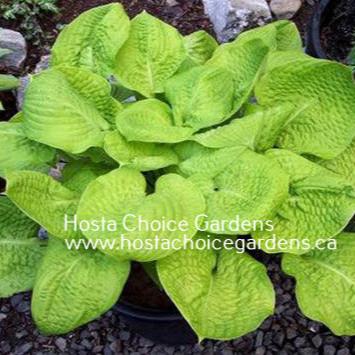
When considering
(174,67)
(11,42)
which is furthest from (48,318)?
(11,42)

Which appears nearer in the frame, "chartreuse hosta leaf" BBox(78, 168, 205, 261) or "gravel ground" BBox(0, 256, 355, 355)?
"chartreuse hosta leaf" BBox(78, 168, 205, 261)

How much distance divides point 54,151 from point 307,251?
0.47m

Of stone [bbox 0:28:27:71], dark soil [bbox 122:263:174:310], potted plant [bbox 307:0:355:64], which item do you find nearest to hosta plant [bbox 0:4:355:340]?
dark soil [bbox 122:263:174:310]

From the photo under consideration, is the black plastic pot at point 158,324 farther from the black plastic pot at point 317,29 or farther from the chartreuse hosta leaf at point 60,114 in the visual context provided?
the black plastic pot at point 317,29

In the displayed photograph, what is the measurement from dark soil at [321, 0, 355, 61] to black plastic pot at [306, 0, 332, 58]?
2 cm

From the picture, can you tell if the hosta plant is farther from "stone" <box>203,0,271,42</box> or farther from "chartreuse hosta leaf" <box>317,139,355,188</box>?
"stone" <box>203,0,271,42</box>

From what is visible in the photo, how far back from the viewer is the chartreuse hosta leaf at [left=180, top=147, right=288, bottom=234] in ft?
3.37

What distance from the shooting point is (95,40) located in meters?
1.21

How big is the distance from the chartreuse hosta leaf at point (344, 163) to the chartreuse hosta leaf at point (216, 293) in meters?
0.23

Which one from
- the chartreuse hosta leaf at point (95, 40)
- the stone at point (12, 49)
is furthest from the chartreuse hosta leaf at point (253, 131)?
the stone at point (12, 49)

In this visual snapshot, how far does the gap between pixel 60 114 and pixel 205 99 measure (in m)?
0.25

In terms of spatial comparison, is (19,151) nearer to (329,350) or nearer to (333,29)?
(329,350)

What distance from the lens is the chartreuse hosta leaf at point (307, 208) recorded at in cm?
104

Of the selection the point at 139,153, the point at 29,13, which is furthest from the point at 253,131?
the point at 29,13
